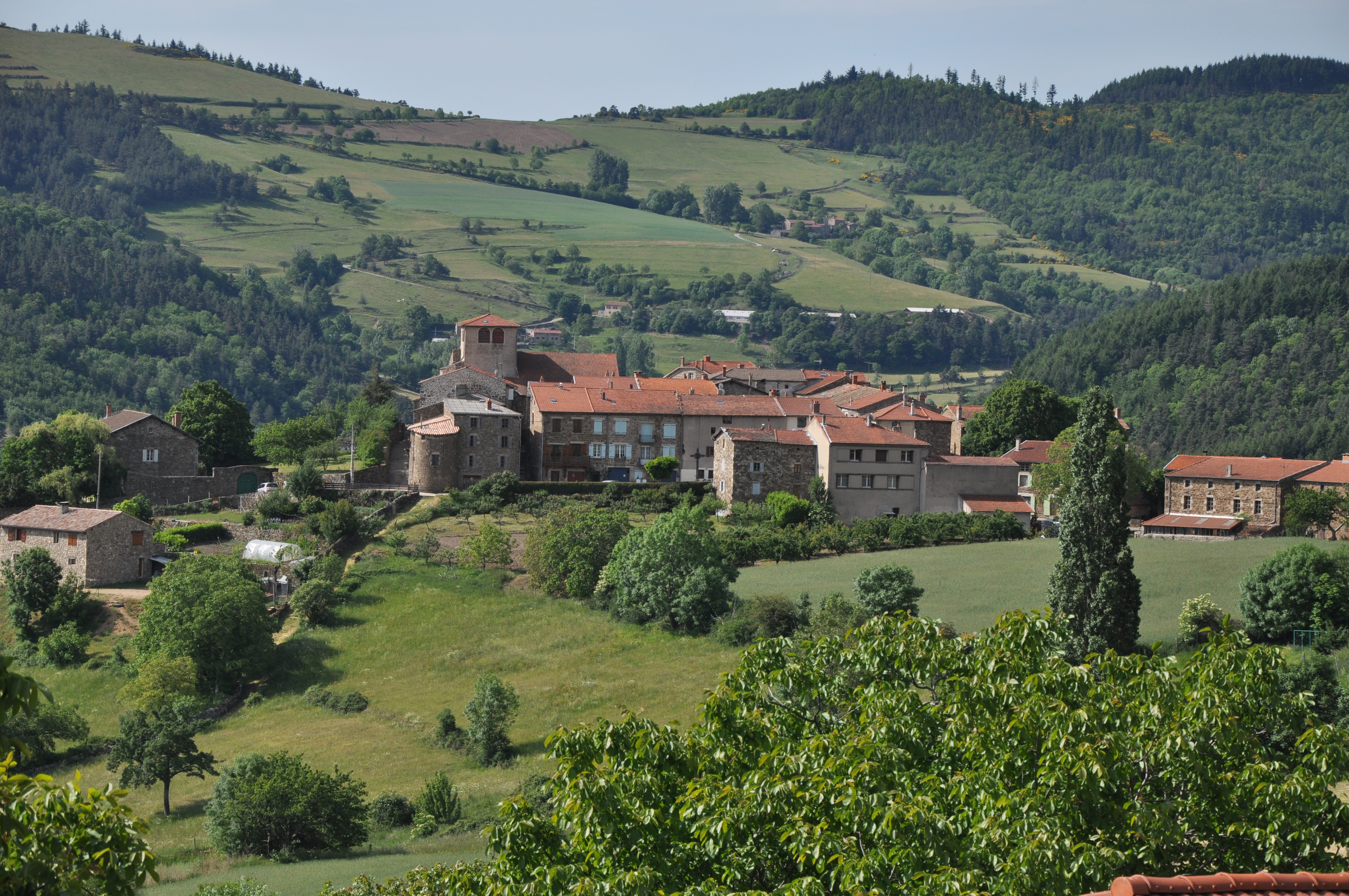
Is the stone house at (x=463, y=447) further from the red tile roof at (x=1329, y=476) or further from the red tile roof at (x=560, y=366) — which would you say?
the red tile roof at (x=1329, y=476)

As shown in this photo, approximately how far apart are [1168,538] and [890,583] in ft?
78.1

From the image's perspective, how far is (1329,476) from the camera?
247 feet

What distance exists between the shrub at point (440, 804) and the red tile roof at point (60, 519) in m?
30.2

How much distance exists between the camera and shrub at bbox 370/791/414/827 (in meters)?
36.1

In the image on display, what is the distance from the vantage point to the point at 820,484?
224ft

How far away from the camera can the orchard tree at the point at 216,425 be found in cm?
7862

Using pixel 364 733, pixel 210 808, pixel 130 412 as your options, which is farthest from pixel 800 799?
pixel 130 412

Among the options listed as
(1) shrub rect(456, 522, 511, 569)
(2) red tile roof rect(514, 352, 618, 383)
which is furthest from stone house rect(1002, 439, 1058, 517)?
(2) red tile roof rect(514, 352, 618, 383)

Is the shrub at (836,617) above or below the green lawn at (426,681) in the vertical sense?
above

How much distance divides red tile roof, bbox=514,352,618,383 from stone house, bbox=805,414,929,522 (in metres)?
24.5

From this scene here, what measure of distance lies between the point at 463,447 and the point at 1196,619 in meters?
40.5

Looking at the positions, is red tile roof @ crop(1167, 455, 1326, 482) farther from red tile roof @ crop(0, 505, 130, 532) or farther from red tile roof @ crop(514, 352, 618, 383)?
red tile roof @ crop(0, 505, 130, 532)

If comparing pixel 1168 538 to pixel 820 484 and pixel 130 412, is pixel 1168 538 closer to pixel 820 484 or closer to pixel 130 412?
pixel 820 484

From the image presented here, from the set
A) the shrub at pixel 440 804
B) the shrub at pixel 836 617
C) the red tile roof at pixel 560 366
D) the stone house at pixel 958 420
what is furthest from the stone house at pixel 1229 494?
the shrub at pixel 440 804
